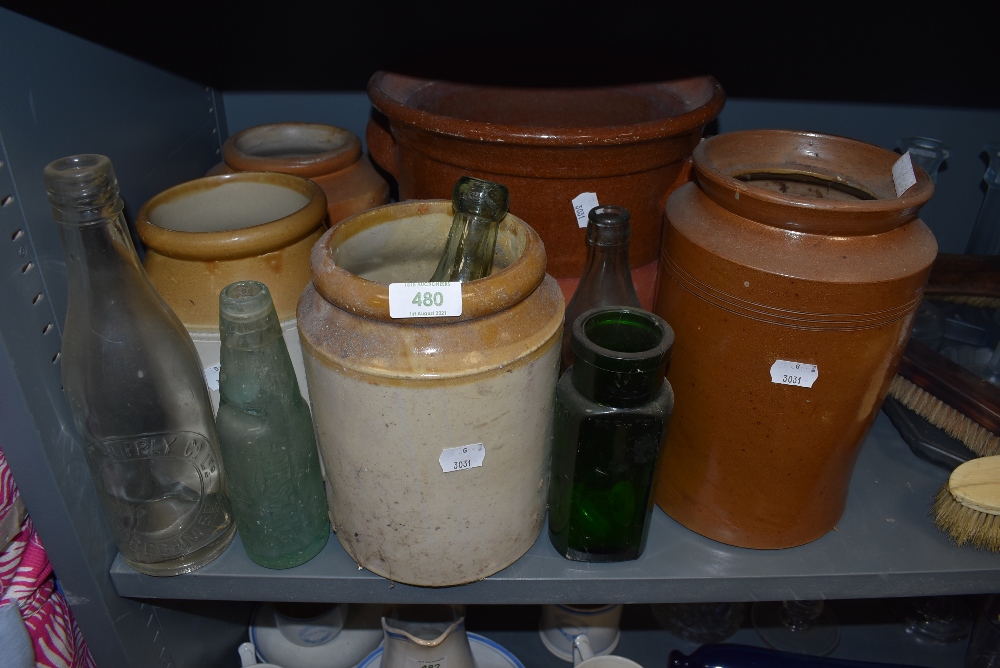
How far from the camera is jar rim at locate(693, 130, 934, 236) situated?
526 mm

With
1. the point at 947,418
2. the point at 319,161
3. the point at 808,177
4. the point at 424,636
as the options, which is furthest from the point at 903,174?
the point at 424,636

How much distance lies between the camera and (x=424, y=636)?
812 mm

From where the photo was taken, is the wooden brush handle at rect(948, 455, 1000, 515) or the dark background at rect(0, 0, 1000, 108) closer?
the wooden brush handle at rect(948, 455, 1000, 515)

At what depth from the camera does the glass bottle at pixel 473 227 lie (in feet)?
1.85

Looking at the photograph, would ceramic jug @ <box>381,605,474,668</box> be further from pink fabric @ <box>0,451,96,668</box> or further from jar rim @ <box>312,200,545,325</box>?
jar rim @ <box>312,200,545,325</box>

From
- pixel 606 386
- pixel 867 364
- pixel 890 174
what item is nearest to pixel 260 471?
pixel 606 386

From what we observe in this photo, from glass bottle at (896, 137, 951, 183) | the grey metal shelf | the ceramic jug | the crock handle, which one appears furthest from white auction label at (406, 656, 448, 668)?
glass bottle at (896, 137, 951, 183)

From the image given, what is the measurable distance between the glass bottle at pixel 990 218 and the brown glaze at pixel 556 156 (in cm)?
45

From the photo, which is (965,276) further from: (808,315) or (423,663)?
(423,663)

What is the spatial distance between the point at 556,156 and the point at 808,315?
25 cm

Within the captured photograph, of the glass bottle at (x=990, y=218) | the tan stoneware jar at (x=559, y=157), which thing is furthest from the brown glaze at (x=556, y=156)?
the glass bottle at (x=990, y=218)

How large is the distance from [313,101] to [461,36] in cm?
23

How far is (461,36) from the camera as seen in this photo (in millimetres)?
939

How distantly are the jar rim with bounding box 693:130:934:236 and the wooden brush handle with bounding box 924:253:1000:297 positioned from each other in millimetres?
307
